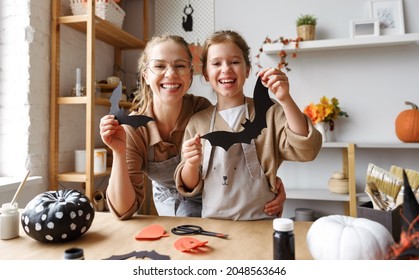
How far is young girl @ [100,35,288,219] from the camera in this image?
1051mm

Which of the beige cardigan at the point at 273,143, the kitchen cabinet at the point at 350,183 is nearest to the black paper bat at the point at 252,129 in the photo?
the beige cardigan at the point at 273,143

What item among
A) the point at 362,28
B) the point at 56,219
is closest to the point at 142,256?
the point at 56,219

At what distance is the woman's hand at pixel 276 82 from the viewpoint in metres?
0.96

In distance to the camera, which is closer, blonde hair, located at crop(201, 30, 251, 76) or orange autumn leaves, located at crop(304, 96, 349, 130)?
blonde hair, located at crop(201, 30, 251, 76)

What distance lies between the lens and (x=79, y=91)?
207 cm

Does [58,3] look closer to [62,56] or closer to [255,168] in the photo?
[62,56]

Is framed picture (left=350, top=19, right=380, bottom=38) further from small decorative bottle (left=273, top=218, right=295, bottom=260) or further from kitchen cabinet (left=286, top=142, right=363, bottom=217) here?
small decorative bottle (left=273, top=218, right=295, bottom=260)

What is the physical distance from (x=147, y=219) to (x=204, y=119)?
401 millimetres

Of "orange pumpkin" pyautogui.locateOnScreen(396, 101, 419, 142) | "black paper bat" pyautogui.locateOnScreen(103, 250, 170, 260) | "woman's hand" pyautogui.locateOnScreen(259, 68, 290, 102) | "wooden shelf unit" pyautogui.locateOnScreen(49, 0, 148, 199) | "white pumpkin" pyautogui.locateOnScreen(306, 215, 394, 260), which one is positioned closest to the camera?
"white pumpkin" pyautogui.locateOnScreen(306, 215, 394, 260)

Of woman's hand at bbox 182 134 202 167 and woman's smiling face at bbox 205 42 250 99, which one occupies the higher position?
woman's smiling face at bbox 205 42 250 99

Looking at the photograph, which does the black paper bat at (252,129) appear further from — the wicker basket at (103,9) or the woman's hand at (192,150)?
the wicker basket at (103,9)

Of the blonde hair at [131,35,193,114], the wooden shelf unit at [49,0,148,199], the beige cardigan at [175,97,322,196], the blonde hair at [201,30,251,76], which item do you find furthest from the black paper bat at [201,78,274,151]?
the wooden shelf unit at [49,0,148,199]

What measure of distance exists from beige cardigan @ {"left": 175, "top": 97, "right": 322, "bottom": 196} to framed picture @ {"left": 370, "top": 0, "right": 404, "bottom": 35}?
1694 millimetres
